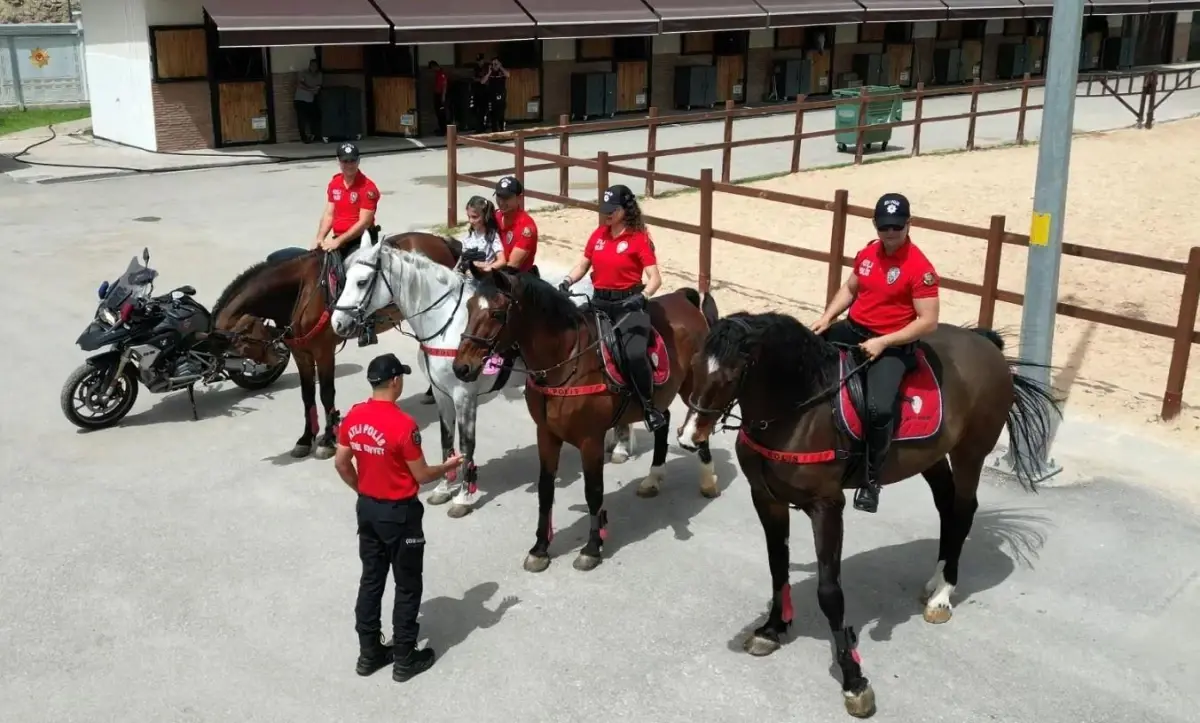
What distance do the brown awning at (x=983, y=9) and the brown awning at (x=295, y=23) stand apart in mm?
18667

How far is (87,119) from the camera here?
30719mm

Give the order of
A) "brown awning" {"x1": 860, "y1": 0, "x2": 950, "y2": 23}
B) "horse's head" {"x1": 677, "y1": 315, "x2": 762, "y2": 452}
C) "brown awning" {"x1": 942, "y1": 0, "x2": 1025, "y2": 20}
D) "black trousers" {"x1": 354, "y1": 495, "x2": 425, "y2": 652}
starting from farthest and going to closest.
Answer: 1. "brown awning" {"x1": 942, "y1": 0, "x2": 1025, "y2": 20}
2. "brown awning" {"x1": 860, "y1": 0, "x2": 950, "y2": 23}
3. "black trousers" {"x1": 354, "y1": 495, "x2": 425, "y2": 652}
4. "horse's head" {"x1": 677, "y1": 315, "x2": 762, "y2": 452}

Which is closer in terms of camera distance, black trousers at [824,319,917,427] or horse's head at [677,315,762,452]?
horse's head at [677,315,762,452]

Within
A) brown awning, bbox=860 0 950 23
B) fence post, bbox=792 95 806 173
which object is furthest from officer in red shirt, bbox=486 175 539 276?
brown awning, bbox=860 0 950 23

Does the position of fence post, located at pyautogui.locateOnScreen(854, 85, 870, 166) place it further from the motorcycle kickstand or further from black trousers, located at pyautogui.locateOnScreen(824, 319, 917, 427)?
black trousers, located at pyautogui.locateOnScreen(824, 319, 917, 427)

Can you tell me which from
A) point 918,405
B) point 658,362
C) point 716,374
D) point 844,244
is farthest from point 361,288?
point 844,244

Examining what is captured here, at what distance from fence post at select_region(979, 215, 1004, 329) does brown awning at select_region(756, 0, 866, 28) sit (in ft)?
70.6

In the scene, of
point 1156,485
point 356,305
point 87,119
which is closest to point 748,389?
point 356,305

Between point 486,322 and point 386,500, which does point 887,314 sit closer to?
point 486,322

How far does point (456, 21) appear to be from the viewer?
24.9 meters

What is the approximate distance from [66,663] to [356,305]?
2.95m

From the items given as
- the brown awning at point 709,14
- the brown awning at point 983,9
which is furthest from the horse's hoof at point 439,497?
the brown awning at point 983,9

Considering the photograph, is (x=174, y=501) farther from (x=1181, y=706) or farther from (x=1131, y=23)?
(x=1131, y=23)

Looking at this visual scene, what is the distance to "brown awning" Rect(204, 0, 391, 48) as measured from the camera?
73.5 ft
